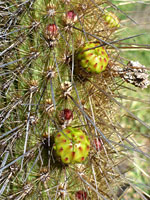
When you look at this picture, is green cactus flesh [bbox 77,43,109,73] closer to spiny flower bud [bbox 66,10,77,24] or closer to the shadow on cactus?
the shadow on cactus

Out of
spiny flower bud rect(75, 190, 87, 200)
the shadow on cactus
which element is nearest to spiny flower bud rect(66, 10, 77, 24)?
the shadow on cactus

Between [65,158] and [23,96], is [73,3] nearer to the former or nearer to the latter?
[23,96]

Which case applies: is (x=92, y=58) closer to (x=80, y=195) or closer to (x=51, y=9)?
(x=51, y=9)

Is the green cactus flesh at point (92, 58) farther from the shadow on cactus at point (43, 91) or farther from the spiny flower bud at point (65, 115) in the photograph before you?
the spiny flower bud at point (65, 115)

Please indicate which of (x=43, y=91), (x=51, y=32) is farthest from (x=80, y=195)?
(x=51, y=32)

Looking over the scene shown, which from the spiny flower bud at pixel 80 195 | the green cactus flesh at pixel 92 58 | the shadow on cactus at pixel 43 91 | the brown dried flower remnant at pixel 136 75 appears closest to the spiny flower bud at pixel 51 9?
the shadow on cactus at pixel 43 91

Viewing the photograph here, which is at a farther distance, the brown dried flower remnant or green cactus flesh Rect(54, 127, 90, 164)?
the brown dried flower remnant
